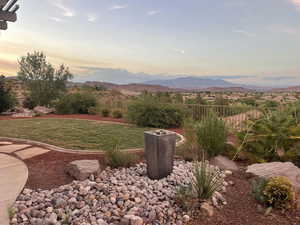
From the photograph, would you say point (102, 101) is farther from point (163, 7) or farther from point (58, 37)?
point (163, 7)

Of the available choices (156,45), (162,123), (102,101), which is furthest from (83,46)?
(162,123)

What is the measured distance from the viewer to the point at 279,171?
10.7 feet

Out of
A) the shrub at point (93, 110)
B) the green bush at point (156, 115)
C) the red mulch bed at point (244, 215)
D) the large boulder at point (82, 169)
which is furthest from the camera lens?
the shrub at point (93, 110)

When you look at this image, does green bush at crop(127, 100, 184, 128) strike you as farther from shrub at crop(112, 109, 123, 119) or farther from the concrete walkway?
the concrete walkway

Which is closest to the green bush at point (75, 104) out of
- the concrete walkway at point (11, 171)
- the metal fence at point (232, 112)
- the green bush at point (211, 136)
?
the metal fence at point (232, 112)

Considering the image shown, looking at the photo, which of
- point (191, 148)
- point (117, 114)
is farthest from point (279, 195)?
point (117, 114)

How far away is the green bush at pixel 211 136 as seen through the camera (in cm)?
409

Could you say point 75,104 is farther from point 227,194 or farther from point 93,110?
point 227,194

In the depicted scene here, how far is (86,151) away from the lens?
4668mm

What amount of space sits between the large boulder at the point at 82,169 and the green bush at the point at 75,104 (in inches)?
363

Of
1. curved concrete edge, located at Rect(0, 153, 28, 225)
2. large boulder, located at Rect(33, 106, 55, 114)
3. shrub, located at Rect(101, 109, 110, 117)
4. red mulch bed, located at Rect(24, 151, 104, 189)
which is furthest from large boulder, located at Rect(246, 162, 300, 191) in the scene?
large boulder, located at Rect(33, 106, 55, 114)

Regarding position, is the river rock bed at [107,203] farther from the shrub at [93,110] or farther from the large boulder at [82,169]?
the shrub at [93,110]

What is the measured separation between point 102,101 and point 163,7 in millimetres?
6127

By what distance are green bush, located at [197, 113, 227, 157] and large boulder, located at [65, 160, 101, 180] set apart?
74.6 inches
